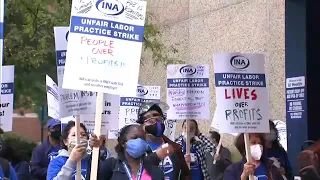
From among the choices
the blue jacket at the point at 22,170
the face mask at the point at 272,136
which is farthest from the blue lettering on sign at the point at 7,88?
the face mask at the point at 272,136

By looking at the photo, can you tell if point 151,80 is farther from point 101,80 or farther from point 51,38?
point 101,80

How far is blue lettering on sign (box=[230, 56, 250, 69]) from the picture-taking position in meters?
8.23

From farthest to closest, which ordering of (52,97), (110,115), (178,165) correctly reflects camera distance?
1. (52,97)
2. (110,115)
3. (178,165)

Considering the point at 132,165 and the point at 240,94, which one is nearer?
the point at 132,165

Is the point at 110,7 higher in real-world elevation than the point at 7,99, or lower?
higher

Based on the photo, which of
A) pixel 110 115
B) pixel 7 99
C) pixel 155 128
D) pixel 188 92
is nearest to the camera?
pixel 155 128

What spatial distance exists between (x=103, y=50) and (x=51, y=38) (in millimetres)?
9450

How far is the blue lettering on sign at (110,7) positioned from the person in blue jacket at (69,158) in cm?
124

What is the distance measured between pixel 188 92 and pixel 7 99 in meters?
2.59

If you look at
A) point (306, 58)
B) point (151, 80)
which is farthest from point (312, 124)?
point (151, 80)

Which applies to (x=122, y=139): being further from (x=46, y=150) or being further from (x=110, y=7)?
(x=46, y=150)

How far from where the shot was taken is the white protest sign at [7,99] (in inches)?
380

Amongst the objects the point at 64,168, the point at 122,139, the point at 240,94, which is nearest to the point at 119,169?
the point at 122,139

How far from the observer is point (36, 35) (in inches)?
630
